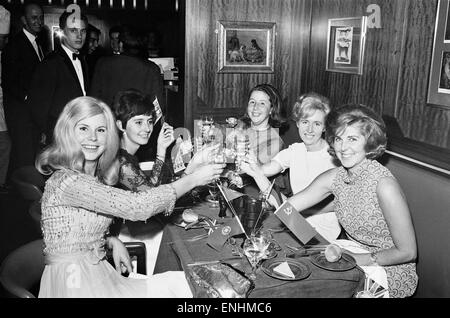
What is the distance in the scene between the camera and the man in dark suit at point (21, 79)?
193 inches

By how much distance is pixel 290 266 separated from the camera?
1742 millimetres

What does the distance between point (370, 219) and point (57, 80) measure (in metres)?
2.90

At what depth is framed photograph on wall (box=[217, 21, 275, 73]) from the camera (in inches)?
159

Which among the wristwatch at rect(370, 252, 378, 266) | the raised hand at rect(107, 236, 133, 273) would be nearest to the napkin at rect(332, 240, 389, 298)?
the wristwatch at rect(370, 252, 378, 266)

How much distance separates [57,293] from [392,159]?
210 cm

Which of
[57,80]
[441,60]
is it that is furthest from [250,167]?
[57,80]

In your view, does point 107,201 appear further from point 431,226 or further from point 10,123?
point 10,123

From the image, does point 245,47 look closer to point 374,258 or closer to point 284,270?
point 374,258

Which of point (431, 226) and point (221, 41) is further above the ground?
point (221, 41)

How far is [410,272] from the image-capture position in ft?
7.02

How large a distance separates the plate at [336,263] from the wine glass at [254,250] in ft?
0.67

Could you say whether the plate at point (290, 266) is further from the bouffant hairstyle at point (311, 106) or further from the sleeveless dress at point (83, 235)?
the bouffant hairstyle at point (311, 106)
